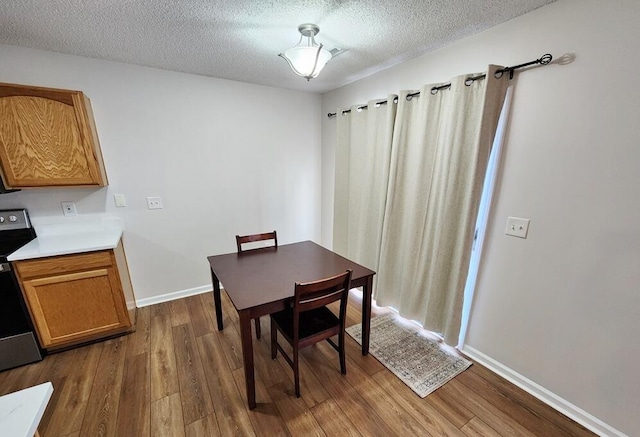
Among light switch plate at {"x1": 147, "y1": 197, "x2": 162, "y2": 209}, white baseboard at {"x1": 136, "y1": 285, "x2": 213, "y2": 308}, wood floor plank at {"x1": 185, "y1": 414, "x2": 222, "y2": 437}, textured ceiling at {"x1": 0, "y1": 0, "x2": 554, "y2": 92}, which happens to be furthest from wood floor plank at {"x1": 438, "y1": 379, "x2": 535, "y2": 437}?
light switch plate at {"x1": 147, "y1": 197, "x2": 162, "y2": 209}

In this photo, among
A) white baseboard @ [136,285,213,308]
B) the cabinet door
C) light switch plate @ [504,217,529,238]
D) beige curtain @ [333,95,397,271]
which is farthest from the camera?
white baseboard @ [136,285,213,308]

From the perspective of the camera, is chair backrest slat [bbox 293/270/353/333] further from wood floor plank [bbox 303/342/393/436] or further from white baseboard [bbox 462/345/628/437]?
white baseboard [bbox 462/345/628/437]

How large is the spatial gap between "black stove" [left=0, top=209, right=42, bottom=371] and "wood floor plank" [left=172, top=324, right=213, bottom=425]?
96 cm

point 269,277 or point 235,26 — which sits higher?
point 235,26

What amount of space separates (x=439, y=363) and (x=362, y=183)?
5.76ft

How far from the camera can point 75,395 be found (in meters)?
1.72

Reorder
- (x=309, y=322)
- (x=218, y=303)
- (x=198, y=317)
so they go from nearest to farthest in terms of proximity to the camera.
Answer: (x=309, y=322) → (x=218, y=303) → (x=198, y=317)

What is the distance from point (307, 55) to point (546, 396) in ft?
8.68

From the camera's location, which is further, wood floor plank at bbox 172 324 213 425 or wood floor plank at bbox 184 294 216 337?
wood floor plank at bbox 184 294 216 337

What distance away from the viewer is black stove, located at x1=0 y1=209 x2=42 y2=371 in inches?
71.2

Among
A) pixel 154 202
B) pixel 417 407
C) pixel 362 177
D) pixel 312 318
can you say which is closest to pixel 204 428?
pixel 312 318

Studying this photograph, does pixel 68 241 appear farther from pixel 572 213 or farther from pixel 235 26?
pixel 572 213

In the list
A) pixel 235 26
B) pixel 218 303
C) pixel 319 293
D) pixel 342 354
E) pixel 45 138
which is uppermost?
pixel 235 26

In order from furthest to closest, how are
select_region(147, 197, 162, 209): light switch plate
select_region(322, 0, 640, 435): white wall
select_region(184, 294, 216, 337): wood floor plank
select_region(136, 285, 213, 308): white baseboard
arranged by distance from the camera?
select_region(136, 285, 213, 308): white baseboard < select_region(147, 197, 162, 209): light switch plate < select_region(184, 294, 216, 337): wood floor plank < select_region(322, 0, 640, 435): white wall
